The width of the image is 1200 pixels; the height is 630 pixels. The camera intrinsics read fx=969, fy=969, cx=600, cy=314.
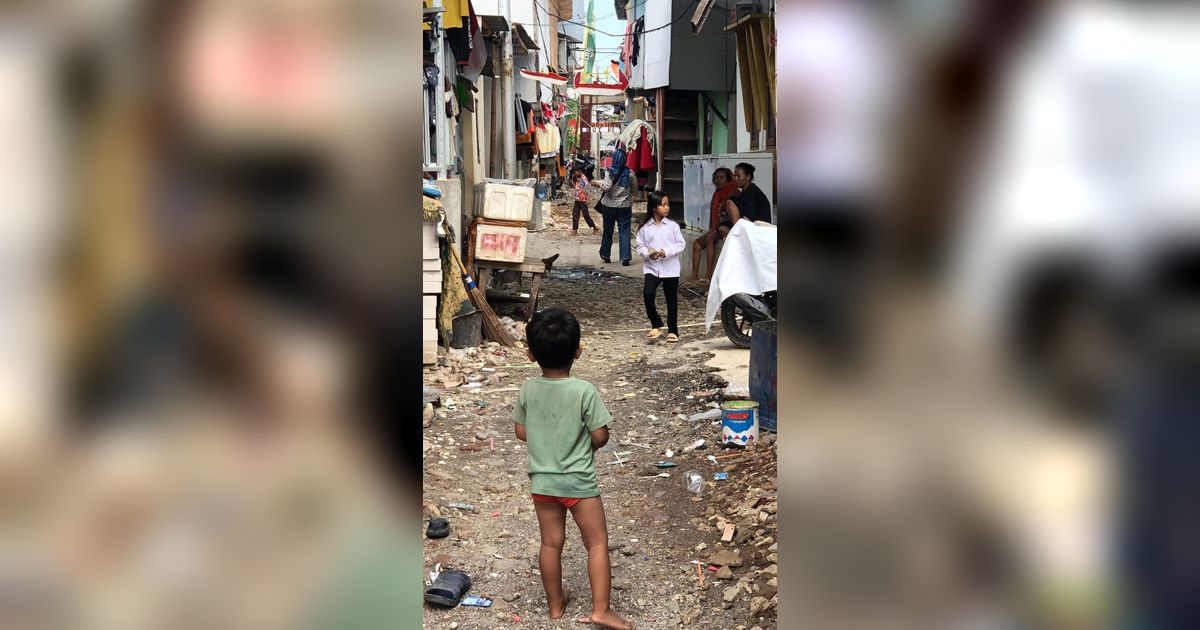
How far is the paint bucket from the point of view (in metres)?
6.10

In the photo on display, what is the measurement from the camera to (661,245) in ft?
30.2

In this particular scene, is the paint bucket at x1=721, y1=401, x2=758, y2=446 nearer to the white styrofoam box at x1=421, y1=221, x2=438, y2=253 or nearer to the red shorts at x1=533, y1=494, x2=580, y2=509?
the red shorts at x1=533, y1=494, x2=580, y2=509

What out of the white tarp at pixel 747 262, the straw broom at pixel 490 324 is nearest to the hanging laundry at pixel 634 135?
the straw broom at pixel 490 324

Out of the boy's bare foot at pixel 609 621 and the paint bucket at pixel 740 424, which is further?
the paint bucket at pixel 740 424

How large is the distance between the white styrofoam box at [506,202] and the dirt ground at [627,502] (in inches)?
56.0

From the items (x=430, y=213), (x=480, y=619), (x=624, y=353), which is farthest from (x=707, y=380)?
(x=480, y=619)

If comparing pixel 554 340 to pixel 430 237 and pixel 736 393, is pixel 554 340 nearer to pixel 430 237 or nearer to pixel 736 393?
pixel 736 393

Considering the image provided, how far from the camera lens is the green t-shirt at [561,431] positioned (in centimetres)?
369

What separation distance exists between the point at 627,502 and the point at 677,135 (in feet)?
47.6

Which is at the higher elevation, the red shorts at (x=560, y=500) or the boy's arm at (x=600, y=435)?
the boy's arm at (x=600, y=435)

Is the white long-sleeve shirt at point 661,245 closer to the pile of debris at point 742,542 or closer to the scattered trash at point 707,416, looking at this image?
the scattered trash at point 707,416

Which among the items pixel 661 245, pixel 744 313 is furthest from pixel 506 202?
pixel 744 313
